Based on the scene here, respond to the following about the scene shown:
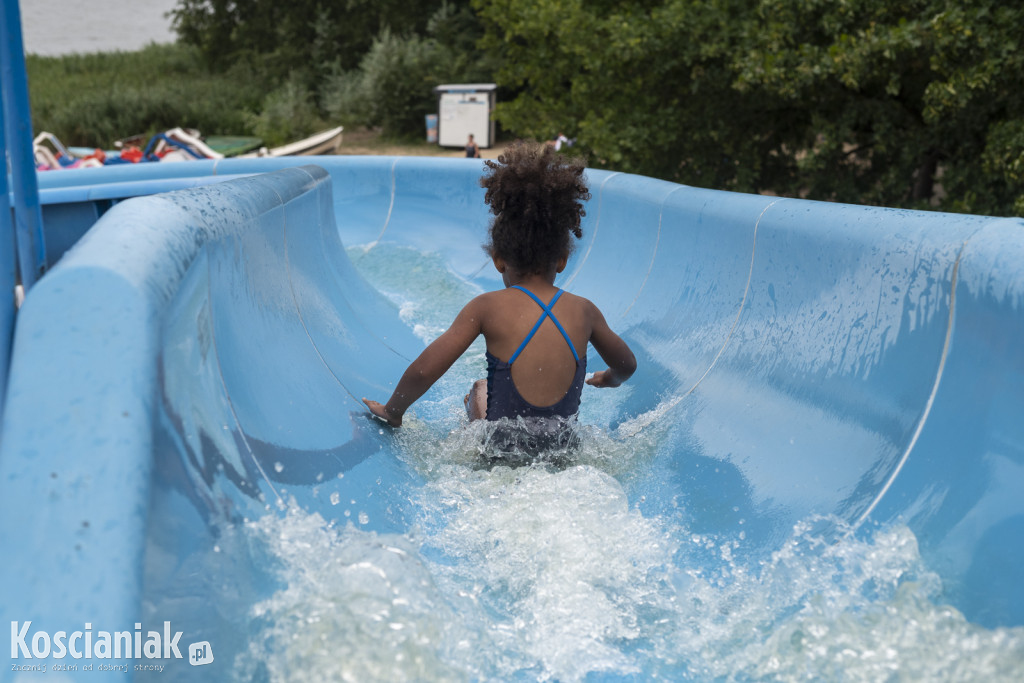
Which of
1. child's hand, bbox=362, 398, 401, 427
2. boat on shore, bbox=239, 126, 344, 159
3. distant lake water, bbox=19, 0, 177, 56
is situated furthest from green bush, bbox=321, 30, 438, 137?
child's hand, bbox=362, 398, 401, 427

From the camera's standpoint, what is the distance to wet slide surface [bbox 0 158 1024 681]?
1.23m

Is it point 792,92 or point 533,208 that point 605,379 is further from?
point 792,92

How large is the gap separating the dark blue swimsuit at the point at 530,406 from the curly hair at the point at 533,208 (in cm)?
12

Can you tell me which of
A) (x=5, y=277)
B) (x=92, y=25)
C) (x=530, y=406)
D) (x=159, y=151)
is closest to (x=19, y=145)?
(x=5, y=277)

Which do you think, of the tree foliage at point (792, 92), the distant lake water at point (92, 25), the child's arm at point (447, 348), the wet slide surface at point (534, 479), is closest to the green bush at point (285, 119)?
the tree foliage at point (792, 92)

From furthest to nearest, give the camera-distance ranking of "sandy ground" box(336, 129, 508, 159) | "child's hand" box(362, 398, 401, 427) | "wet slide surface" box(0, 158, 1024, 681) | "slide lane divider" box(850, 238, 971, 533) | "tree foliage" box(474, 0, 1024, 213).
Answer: "sandy ground" box(336, 129, 508, 159) < "tree foliage" box(474, 0, 1024, 213) < "child's hand" box(362, 398, 401, 427) < "slide lane divider" box(850, 238, 971, 533) < "wet slide surface" box(0, 158, 1024, 681)

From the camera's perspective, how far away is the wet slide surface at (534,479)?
123 centimetres

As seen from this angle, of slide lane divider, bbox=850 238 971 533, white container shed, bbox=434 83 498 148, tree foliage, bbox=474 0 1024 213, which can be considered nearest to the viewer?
slide lane divider, bbox=850 238 971 533

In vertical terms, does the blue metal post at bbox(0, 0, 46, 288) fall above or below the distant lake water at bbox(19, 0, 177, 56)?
below

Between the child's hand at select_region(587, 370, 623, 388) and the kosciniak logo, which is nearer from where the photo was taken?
the kosciniak logo

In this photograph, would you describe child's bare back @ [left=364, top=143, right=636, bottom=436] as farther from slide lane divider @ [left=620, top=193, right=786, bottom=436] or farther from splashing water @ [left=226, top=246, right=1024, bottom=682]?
slide lane divider @ [left=620, top=193, right=786, bottom=436]

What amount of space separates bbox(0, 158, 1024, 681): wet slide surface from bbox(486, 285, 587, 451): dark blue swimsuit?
0.43 ft

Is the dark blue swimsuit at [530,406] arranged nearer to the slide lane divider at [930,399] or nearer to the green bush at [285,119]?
the slide lane divider at [930,399]

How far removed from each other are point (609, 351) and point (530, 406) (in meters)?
0.38
